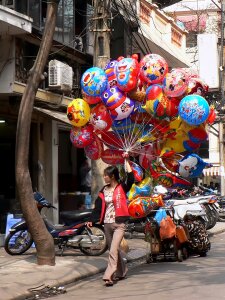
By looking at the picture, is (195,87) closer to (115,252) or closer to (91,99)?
(91,99)

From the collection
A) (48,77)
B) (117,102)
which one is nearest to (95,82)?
(117,102)

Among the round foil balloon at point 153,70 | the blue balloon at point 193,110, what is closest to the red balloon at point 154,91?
the round foil balloon at point 153,70

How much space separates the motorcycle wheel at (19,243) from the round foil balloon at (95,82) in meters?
3.41

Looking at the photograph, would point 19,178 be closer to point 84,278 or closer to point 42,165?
point 84,278

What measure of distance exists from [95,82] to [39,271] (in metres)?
3.79

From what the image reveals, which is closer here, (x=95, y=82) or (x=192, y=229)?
(x=95, y=82)

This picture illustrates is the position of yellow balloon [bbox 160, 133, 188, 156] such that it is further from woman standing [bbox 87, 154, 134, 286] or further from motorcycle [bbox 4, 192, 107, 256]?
woman standing [bbox 87, 154, 134, 286]

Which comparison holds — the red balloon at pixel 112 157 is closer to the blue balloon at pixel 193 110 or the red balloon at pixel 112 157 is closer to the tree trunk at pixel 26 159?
the blue balloon at pixel 193 110

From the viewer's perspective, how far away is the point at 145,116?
11883 mm

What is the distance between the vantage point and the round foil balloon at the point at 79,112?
11453 mm

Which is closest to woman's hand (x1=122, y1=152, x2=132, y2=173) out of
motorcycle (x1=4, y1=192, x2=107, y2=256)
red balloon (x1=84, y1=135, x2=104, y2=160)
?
red balloon (x1=84, y1=135, x2=104, y2=160)

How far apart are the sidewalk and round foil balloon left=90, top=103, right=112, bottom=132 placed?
2717 millimetres

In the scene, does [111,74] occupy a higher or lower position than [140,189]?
higher

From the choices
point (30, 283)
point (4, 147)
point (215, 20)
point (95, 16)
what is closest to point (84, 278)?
point (30, 283)
